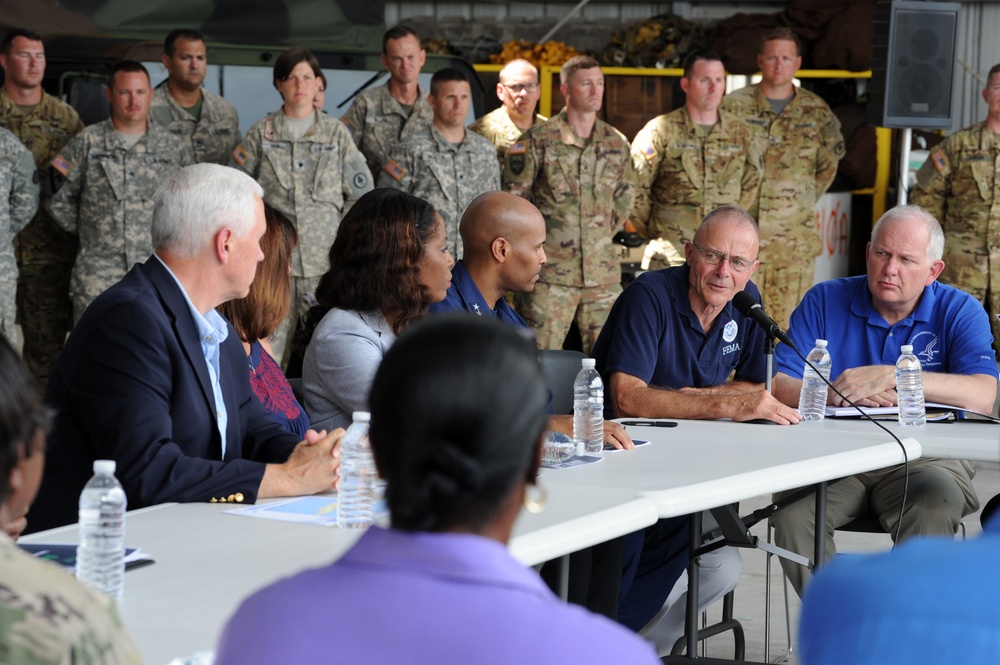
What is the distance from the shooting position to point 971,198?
704 centimetres

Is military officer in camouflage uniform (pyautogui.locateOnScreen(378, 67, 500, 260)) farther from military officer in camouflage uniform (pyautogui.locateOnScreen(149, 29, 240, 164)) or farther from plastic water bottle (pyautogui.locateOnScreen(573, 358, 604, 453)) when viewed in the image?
plastic water bottle (pyautogui.locateOnScreen(573, 358, 604, 453))

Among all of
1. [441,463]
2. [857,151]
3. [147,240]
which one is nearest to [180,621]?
[441,463]

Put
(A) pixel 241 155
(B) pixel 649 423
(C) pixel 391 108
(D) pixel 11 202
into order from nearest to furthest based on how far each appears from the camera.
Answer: (B) pixel 649 423 → (D) pixel 11 202 → (A) pixel 241 155 → (C) pixel 391 108

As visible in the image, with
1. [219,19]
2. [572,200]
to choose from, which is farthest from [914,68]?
[219,19]

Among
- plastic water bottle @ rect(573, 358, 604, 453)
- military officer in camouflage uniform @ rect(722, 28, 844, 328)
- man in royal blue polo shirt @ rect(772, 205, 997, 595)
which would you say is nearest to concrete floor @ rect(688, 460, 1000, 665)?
man in royal blue polo shirt @ rect(772, 205, 997, 595)

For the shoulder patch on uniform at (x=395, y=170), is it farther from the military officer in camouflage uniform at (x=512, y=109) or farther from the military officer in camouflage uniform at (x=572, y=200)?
the military officer in camouflage uniform at (x=512, y=109)

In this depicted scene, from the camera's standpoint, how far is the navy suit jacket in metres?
2.31

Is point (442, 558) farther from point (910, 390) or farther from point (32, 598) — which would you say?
point (910, 390)

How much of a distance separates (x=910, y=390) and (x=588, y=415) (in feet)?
3.13

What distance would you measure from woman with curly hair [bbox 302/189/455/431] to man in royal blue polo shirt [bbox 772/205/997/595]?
43.9 inches

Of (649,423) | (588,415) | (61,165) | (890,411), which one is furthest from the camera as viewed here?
(61,165)

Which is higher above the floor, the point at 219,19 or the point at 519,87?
the point at 219,19

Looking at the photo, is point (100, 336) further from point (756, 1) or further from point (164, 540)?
point (756, 1)

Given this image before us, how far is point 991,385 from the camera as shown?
140 inches
